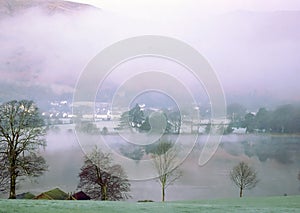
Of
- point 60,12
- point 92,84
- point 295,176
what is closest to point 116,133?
point 92,84

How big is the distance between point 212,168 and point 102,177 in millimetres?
7004

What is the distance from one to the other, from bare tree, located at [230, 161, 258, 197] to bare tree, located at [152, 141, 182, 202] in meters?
3.32

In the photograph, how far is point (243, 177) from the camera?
2181 cm

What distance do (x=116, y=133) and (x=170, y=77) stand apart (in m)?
3.83

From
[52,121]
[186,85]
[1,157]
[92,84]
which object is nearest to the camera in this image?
[1,157]

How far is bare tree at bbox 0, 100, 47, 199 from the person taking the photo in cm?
1494

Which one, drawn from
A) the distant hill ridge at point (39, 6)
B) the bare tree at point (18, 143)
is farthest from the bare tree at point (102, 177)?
the distant hill ridge at point (39, 6)

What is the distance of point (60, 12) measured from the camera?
22359 mm

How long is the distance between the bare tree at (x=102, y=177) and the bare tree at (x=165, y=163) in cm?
196

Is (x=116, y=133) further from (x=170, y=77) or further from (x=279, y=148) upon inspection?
(x=279, y=148)

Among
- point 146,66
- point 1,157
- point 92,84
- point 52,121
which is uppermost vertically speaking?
point 146,66

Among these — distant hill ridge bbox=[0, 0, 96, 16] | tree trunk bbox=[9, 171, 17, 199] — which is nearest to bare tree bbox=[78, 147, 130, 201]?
tree trunk bbox=[9, 171, 17, 199]

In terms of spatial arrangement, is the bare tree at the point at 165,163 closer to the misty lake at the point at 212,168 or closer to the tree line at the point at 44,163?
the tree line at the point at 44,163

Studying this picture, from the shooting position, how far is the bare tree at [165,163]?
19.9m
